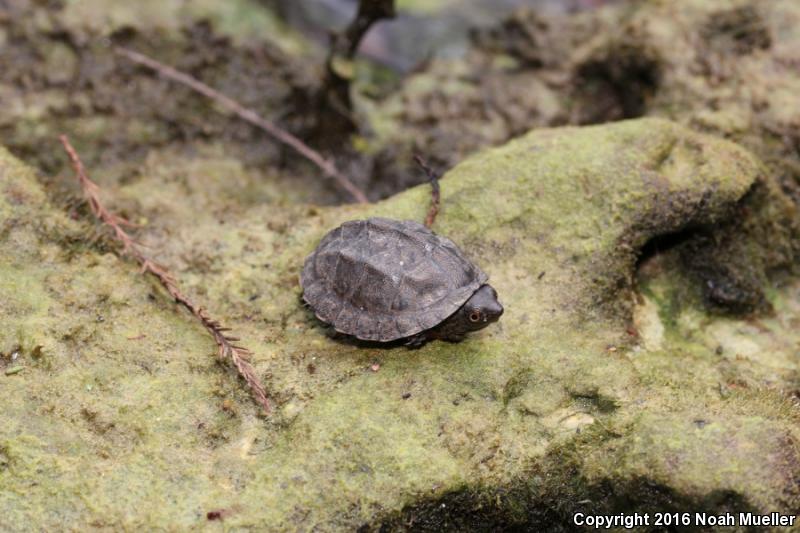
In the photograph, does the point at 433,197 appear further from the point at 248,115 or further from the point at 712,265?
the point at 248,115

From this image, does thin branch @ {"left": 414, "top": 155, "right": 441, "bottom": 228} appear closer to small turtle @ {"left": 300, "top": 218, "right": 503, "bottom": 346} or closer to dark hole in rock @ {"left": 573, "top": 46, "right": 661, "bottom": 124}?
small turtle @ {"left": 300, "top": 218, "right": 503, "bottom": 346}

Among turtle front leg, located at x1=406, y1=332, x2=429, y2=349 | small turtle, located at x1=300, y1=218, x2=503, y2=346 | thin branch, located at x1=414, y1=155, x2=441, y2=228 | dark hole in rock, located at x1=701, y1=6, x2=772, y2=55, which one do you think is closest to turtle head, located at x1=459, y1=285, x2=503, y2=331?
small turtle, located at x1=300, y1=218, x2=503, y2=346

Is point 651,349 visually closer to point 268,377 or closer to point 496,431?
point 496,431

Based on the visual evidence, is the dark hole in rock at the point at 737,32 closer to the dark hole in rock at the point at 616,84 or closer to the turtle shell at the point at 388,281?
the dark hole in rock at the point at 616,84

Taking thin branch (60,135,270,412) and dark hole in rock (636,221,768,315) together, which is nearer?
thin branch (60,135,270,412)

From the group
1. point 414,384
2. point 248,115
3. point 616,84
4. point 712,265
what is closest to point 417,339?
point 414,384

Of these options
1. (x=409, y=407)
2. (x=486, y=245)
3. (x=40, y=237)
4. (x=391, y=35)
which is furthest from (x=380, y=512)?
(x=391, y=35)
